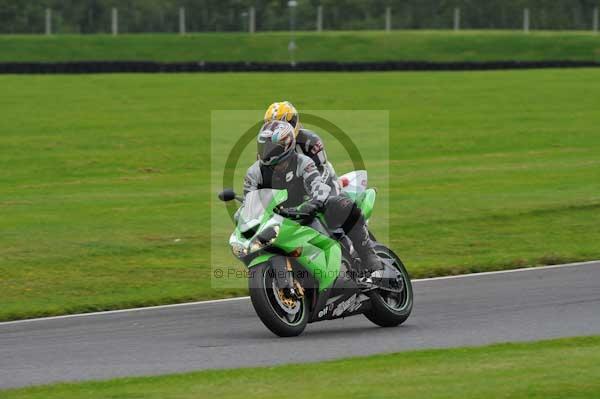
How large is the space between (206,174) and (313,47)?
3034 centimetres

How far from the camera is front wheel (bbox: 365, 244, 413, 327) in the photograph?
9784 millimetres

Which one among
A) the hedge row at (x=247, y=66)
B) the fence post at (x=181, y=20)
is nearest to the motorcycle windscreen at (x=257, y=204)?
the hedge row at (x=247, y=66)

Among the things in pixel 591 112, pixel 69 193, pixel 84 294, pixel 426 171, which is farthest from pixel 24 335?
pixel 591 112

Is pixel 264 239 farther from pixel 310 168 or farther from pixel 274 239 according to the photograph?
pixel 310 168

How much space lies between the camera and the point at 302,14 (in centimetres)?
6794

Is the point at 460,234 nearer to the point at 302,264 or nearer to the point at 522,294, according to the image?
the point at 522,294

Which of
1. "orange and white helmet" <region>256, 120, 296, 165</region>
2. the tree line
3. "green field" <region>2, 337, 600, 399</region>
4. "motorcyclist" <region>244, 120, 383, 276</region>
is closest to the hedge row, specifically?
the tree line

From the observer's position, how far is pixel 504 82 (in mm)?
37969

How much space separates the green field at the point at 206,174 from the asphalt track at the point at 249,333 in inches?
49.8

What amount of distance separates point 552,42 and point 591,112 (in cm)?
2166

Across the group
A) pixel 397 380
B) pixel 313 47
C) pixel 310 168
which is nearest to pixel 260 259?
pixel 310 168

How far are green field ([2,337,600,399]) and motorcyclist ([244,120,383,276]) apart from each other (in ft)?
5.06

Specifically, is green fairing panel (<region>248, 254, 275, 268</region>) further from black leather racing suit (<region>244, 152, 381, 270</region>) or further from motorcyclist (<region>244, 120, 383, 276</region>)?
black leather racing suit (<region>244, 152, 381, 270</region>)

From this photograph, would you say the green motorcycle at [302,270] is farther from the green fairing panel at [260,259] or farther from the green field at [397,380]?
the green field at [397,380]
